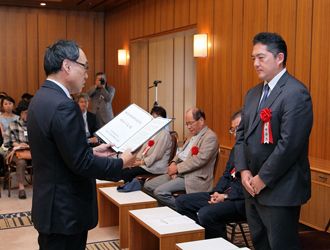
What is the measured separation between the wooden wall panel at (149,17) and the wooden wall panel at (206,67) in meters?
1.86

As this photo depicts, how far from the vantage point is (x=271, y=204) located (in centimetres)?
240

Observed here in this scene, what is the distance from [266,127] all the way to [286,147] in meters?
0.18

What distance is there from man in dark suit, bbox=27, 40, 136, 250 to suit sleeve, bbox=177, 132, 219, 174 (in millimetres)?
2145

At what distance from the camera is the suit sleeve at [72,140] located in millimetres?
1794

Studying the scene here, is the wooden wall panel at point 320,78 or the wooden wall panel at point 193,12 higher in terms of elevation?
the wooden wall panel at point 193,12

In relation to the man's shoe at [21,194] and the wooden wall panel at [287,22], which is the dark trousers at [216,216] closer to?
the wooden wall panel at [287,22]

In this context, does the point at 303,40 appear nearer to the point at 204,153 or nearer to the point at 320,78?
the point at 320,78

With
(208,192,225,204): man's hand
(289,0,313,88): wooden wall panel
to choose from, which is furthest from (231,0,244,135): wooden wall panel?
(208,192,225,204): man's hand

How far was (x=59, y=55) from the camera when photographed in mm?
1920

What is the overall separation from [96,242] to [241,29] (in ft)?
12.4

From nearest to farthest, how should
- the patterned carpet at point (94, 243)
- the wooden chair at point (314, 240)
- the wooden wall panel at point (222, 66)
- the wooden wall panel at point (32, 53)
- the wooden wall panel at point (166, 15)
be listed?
the wooden chair at point (314, 240), the patterned carpet at point (94, 243), the wooden wall panel at point (222, 66), the wooden wall panel at point (166, 15), the wooden wall panel at point (32, 53)

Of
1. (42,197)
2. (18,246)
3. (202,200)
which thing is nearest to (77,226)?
(42,197)

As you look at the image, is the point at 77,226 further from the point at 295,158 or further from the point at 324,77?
the point at 324,77

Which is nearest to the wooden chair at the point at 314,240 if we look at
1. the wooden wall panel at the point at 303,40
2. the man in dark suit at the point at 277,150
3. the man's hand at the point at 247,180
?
the man in dark suit at the point at 277,150
